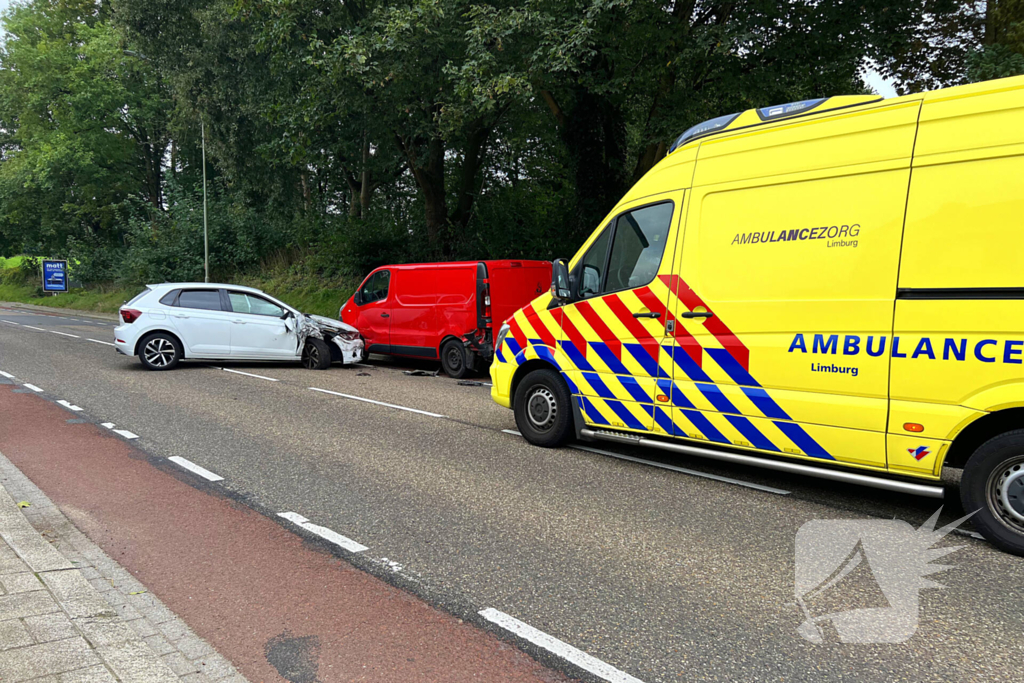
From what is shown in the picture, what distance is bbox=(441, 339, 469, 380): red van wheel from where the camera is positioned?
13203 millimetres

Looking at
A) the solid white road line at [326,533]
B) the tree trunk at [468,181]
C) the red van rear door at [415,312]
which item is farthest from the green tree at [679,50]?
the solid white road line at [326,533]

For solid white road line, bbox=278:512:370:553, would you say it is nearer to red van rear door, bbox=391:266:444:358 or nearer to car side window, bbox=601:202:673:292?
car side window, bbox=601:202:673:292

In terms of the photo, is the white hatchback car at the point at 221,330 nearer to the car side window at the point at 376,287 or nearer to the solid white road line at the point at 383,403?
the car side window at the point at 376,287

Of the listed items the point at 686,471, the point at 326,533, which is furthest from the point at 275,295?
the point at 326,533

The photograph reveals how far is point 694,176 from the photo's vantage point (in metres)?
6.07

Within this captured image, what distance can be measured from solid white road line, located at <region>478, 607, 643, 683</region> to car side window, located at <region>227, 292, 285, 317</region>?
1107 centimetres

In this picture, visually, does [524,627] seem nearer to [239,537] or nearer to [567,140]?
[239,537]

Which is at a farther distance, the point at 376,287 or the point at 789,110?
the point at 376,287

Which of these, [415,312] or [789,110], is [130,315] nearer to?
[415,312]

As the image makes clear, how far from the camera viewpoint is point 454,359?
13398 millimetres

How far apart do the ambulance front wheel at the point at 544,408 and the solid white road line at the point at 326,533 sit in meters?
2.76

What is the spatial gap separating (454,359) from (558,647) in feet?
33.4

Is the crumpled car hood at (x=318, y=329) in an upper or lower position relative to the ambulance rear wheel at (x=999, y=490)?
upper

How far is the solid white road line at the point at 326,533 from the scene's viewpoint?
4.61 m
